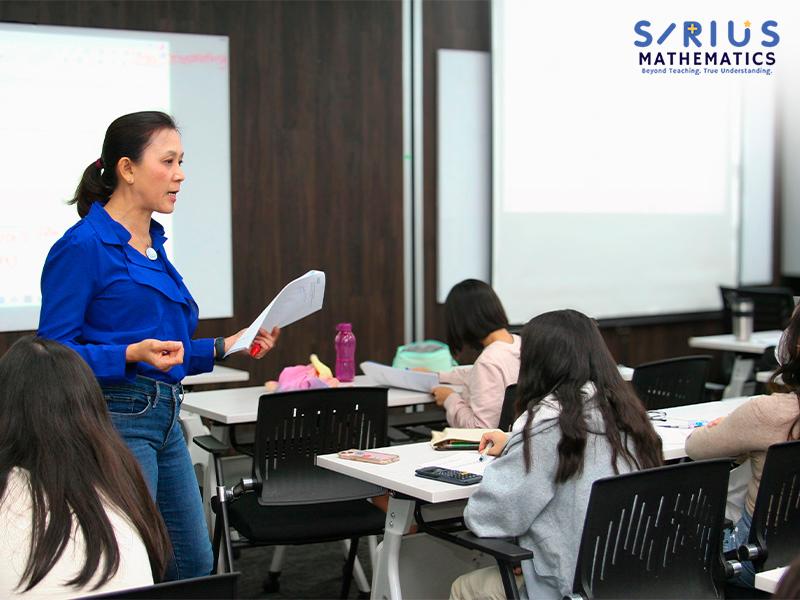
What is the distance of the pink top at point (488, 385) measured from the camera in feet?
12.5

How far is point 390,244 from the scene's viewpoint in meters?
6.35

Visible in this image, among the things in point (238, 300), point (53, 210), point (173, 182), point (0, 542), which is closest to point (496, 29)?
point (238, 300)

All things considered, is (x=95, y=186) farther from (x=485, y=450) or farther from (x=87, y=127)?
(x=87, y=127)

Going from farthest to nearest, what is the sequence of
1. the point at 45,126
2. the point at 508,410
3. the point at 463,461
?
the point at 45,126 < the point at 508,410 < the point at 463,461

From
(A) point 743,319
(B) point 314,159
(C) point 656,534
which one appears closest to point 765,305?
(A) point 743,319

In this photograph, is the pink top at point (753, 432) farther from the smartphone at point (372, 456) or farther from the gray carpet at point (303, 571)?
the gray carpet at point (303, 571)

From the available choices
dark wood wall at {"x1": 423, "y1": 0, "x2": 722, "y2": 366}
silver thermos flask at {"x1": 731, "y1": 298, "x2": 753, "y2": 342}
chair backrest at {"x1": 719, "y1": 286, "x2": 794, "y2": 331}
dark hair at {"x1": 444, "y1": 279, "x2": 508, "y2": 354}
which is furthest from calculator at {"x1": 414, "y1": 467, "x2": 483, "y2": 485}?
chair backrest at {"x1": 719, "y1": 286, "x2": 794, "y2": 331}

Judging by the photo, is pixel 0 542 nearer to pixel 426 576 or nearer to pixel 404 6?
pixel 426 576

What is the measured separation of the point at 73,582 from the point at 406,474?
1.28m

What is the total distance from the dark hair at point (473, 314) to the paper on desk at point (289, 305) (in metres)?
1.13

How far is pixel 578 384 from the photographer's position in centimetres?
243

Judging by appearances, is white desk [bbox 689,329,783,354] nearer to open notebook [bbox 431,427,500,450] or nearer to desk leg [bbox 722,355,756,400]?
desk leg [bbox 722,355,756,400]

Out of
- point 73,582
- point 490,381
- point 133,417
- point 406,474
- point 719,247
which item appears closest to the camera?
point 73,582

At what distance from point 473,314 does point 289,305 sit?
4.41 ft
